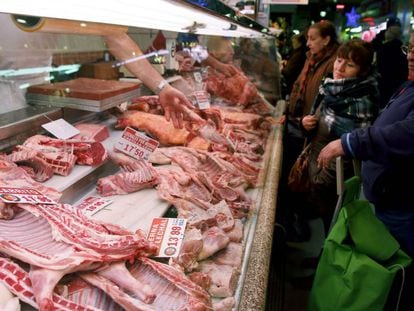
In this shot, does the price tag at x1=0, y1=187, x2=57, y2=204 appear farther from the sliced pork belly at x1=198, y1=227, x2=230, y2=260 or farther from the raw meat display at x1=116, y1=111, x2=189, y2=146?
the raw meat display at x1=116, y1=111, x2=189, y2=146

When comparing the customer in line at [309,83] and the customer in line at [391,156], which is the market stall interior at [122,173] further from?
the customer in line at [309,83]

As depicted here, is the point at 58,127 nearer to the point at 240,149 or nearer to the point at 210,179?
the point at 210,179

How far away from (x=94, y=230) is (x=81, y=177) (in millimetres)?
586

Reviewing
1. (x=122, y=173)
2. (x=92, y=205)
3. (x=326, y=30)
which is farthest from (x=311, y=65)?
(x=92, y=205)

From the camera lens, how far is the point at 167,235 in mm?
1551

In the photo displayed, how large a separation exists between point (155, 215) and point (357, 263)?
1.23m

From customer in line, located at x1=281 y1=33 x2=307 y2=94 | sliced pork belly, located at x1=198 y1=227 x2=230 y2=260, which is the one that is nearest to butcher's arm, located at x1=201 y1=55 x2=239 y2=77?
sliced pork belly, located at x1=198 y1=227 x2=230 y2=260

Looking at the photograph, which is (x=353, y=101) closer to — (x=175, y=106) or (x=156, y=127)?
(x=175, y=106)

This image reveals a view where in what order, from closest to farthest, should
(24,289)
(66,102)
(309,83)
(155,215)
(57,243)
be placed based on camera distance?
1. (24,289)
2. (57,243)
3. (155,215)
4. (66,102)
5. (309,83)

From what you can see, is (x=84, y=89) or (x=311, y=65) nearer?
(x=84, y=89)

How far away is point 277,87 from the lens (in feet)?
18.5

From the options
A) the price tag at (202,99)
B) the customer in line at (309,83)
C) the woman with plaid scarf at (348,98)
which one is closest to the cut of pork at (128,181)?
the price tag at (202,99)

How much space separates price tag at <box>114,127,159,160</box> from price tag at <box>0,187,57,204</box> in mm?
718

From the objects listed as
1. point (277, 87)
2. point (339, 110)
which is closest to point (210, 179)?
point (339, 110)
